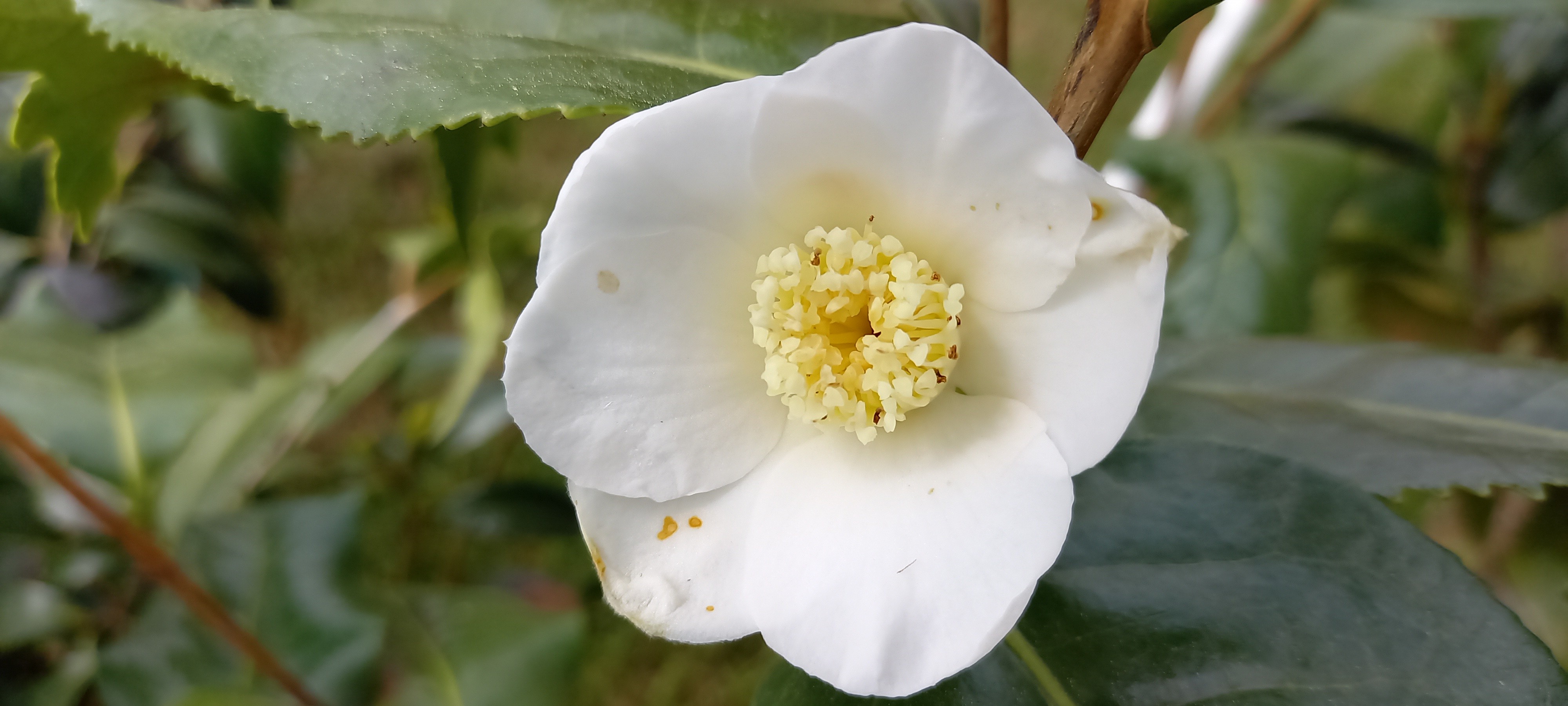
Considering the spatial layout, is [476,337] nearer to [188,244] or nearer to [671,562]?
[188,244]

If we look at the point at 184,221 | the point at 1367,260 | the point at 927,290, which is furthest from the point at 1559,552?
the point at 184,221

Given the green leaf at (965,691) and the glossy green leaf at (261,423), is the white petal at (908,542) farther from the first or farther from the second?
the glossy green leaf at (261,423)

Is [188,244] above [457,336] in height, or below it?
above

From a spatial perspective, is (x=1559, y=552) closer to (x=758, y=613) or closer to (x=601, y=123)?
(x=758, y=613)

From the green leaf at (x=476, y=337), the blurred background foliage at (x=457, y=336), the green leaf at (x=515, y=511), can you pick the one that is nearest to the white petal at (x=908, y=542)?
the blurred background foliage at (x=457, y=336)

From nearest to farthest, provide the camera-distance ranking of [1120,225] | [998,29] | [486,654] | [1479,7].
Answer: [1120,225] < [998,29] < [1479,7] < [486,654]

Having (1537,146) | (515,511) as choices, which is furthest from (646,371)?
(1537,146)
